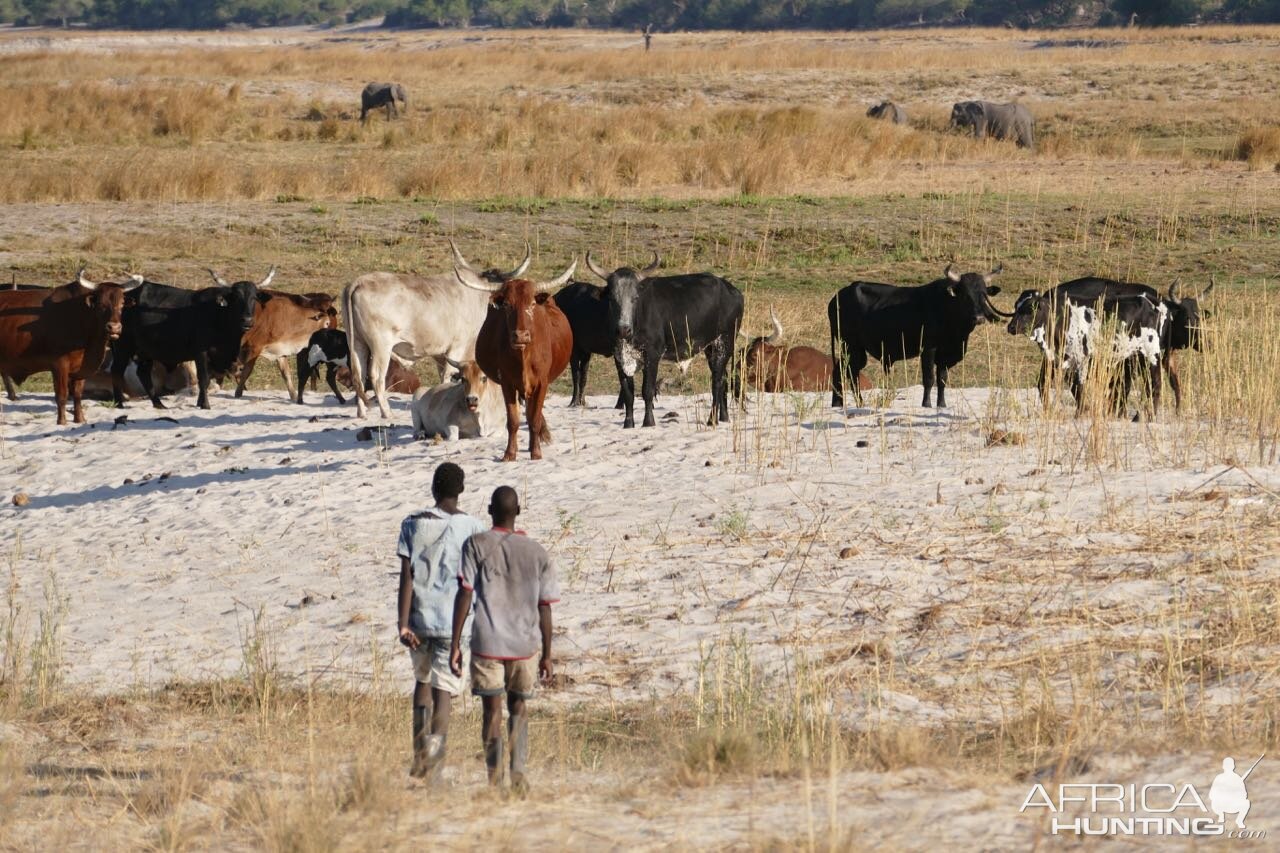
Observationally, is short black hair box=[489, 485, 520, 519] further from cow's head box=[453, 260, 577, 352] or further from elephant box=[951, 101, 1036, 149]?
elephant box=[951, 101, 1036, 149]

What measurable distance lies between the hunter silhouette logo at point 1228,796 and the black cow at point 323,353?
11.7 metres

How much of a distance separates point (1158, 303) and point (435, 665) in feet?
30.1

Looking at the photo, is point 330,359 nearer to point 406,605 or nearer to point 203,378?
point 203,378

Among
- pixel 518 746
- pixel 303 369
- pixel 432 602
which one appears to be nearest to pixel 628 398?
pixel 303 369

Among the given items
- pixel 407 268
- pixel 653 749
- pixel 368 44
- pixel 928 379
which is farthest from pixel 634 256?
pixel 368 44

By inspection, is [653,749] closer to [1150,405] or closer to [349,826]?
[349,826]

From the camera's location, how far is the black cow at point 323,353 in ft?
57.0

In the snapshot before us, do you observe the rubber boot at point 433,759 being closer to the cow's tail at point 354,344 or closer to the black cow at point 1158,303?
the black cow at point 1158,303

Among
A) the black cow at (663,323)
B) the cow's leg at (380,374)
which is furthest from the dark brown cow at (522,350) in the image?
the cow's leg at (380,374)

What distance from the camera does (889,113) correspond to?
136 feet

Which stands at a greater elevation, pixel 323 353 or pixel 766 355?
pixel 323 353

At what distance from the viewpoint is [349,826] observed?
261 inches

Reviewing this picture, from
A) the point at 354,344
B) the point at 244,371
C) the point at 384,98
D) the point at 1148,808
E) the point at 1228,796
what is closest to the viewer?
the point at 1228,796

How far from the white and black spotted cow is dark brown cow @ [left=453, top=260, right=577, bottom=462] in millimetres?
3689
